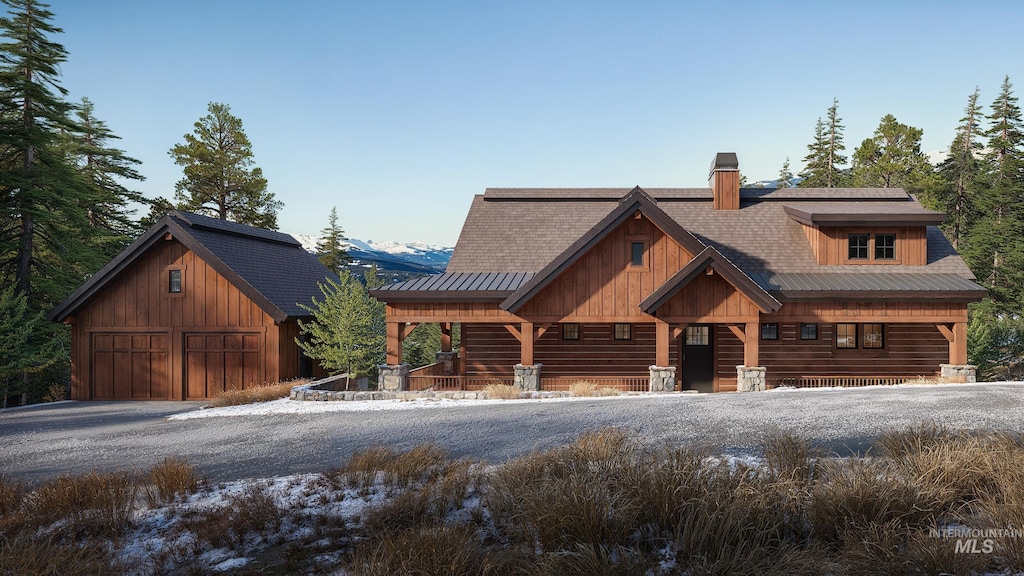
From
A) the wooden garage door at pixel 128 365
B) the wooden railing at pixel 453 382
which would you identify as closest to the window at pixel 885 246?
the wooden railing at pixel 453 382

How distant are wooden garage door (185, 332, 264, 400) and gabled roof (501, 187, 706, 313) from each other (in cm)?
991

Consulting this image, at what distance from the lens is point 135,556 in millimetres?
5578

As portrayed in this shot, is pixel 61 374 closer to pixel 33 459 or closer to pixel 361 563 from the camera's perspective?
pixel 33 459

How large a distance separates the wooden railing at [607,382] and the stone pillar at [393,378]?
191 inches

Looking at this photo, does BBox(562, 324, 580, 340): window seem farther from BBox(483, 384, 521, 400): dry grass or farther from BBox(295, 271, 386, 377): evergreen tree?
BBox(295, 271, 386, 377): evergreen tree

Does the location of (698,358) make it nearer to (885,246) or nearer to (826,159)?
(885,246)

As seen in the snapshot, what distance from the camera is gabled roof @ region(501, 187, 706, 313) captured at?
1684cm

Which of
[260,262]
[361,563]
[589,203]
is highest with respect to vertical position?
[589,203]

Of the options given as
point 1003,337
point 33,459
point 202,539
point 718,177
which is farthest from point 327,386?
point 1003,337

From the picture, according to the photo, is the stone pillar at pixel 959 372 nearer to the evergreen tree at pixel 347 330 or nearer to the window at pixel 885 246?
the window at pixel 885 246

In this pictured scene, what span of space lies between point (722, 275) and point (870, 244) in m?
7.58

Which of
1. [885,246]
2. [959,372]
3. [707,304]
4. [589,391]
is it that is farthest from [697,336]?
[959,372]

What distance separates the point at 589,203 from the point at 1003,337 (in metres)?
21.3

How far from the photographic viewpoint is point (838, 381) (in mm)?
18484
